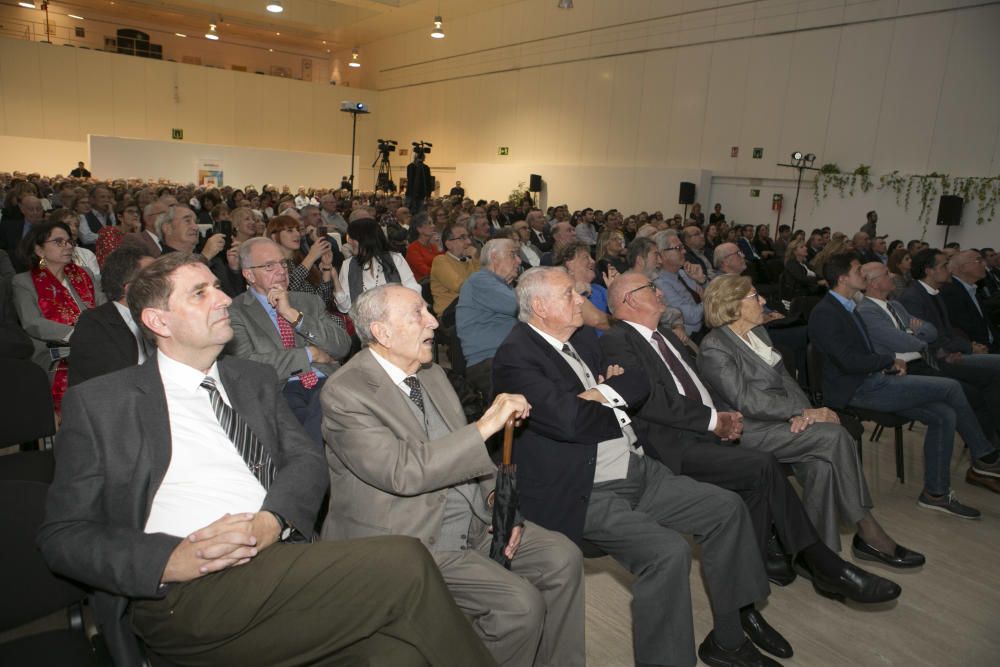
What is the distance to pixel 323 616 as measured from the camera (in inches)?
57.8

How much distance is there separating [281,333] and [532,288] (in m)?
1.31

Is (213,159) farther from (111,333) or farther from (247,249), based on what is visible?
(111,333)

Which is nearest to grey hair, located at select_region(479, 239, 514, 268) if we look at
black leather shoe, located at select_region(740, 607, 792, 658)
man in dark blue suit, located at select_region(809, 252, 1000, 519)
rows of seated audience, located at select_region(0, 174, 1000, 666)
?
rows of seated audience, located at select_region(0, 174, 1000, 666)

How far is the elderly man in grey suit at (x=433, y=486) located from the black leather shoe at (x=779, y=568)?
1259 millimetres

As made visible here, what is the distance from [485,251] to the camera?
415 centimetres

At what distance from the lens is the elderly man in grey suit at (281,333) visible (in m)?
2.91

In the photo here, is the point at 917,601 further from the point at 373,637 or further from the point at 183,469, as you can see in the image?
the point at 183,469

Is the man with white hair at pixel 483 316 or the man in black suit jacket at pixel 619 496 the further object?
the man with white hair at pixel 483 316

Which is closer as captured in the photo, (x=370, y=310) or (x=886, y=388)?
(x=370, y=310)

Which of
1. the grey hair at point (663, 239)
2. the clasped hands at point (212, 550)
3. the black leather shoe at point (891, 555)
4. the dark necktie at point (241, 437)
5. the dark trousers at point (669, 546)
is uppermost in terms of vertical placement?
→ the grey hair at point (663, 239)

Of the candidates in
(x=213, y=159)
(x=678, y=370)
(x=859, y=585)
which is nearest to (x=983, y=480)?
(x=859, y=585)

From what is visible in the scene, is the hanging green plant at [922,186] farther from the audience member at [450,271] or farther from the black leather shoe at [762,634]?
the black leather shoe at [762,634]

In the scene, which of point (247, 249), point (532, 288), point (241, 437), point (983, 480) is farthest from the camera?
point (983, 480)

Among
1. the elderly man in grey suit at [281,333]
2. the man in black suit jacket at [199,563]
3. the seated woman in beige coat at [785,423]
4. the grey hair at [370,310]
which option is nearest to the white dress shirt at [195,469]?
the man in black suit jacket at [199,563]
